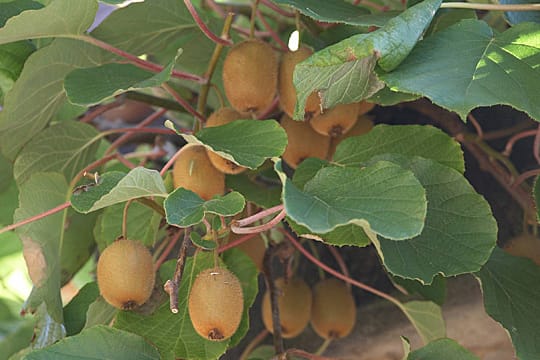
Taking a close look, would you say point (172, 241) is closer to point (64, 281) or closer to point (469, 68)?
point (64, 281)

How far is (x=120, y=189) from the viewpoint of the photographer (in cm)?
56

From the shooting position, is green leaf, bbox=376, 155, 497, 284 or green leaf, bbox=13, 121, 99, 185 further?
green leaf, bbox=13, 121, 99, 185

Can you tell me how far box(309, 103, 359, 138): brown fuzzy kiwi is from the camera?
665 mm

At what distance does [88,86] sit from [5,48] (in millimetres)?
125

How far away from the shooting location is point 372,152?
0.67 m

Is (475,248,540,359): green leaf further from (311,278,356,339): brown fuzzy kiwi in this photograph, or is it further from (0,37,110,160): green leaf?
(0,37,110,160): green leaf

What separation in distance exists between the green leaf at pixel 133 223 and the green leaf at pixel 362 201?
0.24 meters

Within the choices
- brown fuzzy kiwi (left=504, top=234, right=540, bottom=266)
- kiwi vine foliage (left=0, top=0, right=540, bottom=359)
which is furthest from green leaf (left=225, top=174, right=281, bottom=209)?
brown fuzzy kiwi (left=504, top=234, right=540, bottom=266)

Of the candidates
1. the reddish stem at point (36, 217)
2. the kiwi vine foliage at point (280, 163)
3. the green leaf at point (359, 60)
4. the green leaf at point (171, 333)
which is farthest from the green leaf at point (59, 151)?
the green leaf at point (359, 60)

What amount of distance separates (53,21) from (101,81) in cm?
6

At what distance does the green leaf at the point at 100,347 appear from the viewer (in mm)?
577

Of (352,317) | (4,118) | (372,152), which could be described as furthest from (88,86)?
(352,317)

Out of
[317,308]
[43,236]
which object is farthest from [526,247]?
[43,236]

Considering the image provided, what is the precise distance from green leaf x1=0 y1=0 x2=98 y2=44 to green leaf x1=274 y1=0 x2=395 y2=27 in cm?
16
